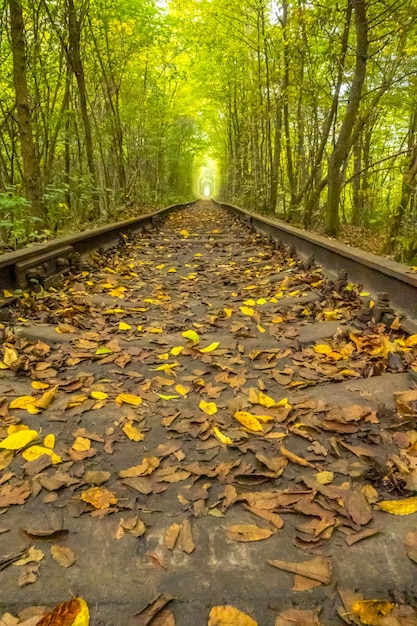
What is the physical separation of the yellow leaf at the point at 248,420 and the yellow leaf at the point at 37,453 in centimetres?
80

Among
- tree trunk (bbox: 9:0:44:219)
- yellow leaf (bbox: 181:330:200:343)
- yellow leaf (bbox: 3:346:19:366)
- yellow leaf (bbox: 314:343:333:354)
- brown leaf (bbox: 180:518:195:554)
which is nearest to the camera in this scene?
brown leaf (bbox: 180:518:195:554)

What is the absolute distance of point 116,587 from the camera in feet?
3.90

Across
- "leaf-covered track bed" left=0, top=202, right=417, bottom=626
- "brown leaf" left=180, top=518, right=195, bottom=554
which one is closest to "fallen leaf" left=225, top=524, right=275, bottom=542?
"leaf-covered track bed" left=0, top=202, right=417, bottom=626

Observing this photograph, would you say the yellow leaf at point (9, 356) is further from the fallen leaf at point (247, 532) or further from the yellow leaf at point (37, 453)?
the fallen leaf at point (247, 532)

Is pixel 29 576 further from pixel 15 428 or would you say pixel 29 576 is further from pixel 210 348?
pixel 210 348

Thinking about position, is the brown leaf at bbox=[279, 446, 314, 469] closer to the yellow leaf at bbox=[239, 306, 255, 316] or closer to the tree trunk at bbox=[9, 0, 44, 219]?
the yellow leaf at bbox=[239, 306, 255, 316]

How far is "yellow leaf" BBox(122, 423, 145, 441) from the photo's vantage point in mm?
1933

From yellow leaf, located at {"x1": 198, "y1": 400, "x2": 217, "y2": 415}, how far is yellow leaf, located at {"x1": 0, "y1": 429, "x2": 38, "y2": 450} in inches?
30.3

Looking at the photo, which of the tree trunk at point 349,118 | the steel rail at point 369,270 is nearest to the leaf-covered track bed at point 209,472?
the steel rail at point 369,270

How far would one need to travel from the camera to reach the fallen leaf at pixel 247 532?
1.36 m

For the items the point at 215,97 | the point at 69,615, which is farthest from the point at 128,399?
the point at 215,97

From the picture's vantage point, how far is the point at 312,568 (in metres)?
1.24

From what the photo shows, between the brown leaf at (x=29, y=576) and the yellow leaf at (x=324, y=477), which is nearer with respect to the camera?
the brown leaf at (x=29, y=576)

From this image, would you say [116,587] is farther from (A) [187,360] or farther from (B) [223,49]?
(B) [223,49]
